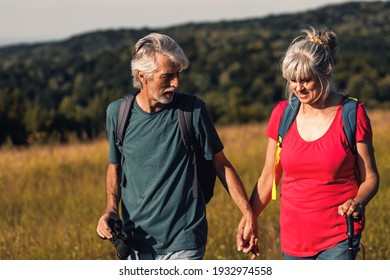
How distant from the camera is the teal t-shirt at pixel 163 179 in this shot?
380 cm

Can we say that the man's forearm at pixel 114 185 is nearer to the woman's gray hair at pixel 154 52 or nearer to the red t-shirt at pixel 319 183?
the woman's gray hair at pixel 154 52

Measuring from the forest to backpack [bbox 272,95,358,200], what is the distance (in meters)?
32.1

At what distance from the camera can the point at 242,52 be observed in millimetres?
79438

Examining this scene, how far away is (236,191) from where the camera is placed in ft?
13.1

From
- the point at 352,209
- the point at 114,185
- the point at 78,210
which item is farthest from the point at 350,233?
the point at 78,210

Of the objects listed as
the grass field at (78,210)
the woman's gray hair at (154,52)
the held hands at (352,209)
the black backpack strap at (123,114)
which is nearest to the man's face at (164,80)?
the woman's gray hair at (154,52)

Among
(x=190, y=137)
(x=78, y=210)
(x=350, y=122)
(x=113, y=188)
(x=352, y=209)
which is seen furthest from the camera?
(x=78, y=210)

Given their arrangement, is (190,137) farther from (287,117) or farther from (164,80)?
(287,117)

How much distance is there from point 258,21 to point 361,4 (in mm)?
16897

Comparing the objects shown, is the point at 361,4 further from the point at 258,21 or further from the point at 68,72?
the point at 68,72

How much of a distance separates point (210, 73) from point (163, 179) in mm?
69656

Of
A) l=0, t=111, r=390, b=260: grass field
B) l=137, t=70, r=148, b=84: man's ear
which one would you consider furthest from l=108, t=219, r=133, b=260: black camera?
l=0, t=111, r=390, b=260: grass field

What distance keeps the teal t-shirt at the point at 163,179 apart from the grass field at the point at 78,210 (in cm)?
260

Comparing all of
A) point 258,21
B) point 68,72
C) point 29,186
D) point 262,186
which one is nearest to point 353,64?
point 68,72
